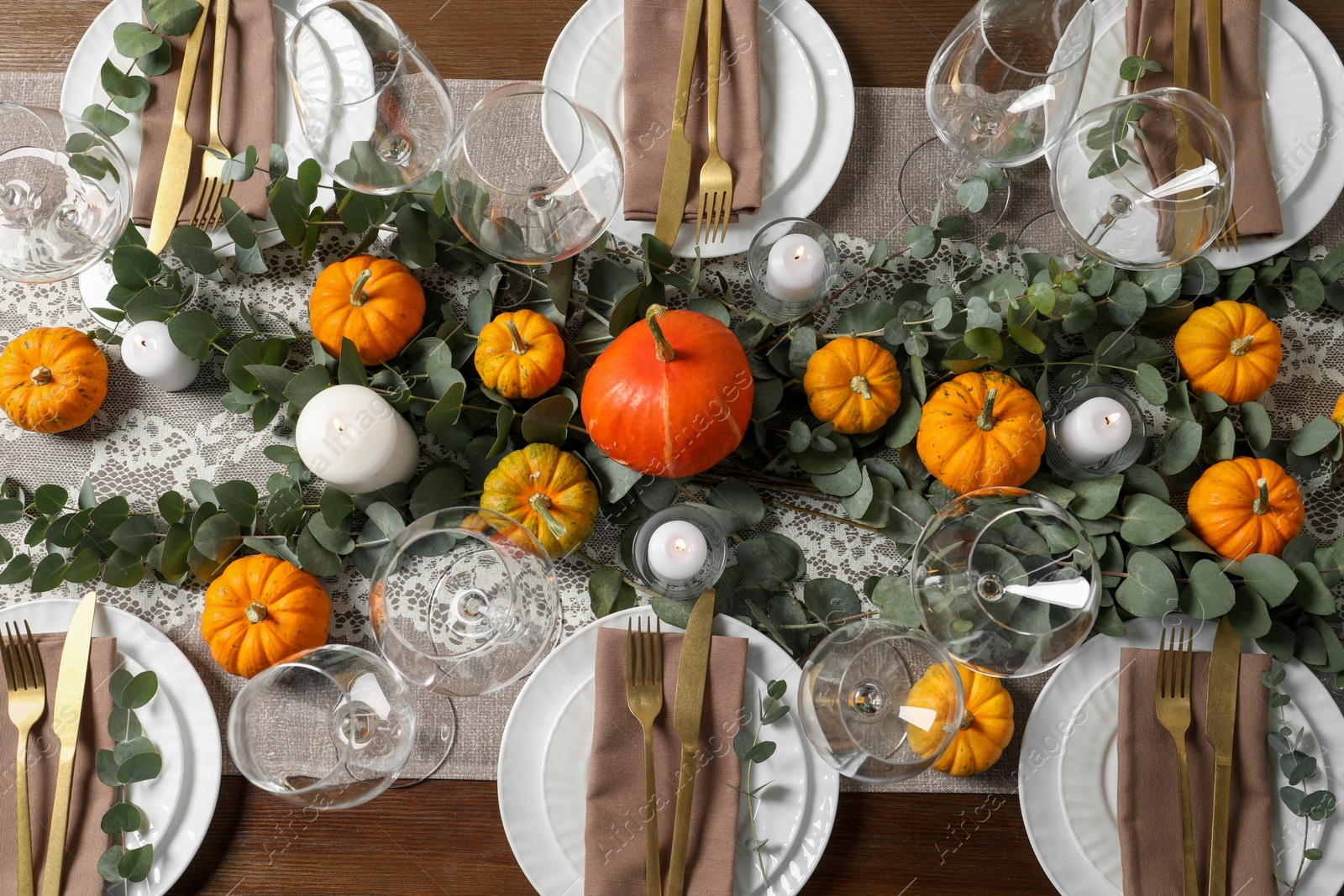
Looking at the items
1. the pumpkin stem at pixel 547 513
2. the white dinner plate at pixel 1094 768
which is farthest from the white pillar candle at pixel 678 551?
the white dinner plate at pixel 1094 768

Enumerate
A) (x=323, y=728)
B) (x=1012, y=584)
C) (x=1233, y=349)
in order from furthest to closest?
(x=1233, y=349) → (x=323, y=728) → (x=1012, y=584)

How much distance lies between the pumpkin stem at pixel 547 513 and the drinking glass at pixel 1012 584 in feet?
1.42

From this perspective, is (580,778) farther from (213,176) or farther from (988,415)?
(213,176)

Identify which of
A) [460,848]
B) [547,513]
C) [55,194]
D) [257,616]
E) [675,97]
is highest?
[675,97]

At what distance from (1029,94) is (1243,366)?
455mm

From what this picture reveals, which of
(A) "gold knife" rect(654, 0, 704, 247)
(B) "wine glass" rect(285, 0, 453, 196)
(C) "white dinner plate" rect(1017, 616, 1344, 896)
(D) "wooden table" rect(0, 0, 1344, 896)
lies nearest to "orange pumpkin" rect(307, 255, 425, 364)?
(B) "wine glass" rect(285, 0, 453, 196)

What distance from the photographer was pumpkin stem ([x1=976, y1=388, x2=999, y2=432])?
3.31ft

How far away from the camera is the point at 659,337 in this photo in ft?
3.03

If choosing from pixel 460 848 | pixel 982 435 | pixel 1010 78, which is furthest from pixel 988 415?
pixel 460 848

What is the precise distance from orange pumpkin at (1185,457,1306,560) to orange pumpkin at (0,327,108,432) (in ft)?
4.74

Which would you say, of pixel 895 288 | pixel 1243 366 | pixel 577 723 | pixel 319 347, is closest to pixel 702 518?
pixel 577 723

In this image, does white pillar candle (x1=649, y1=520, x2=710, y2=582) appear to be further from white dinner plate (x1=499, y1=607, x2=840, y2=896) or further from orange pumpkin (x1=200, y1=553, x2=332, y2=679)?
orange pumpkin (x1=200, y1=553, x2=332, y2=679)

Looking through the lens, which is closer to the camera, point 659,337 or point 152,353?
point 659,337

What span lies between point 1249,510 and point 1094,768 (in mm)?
376
